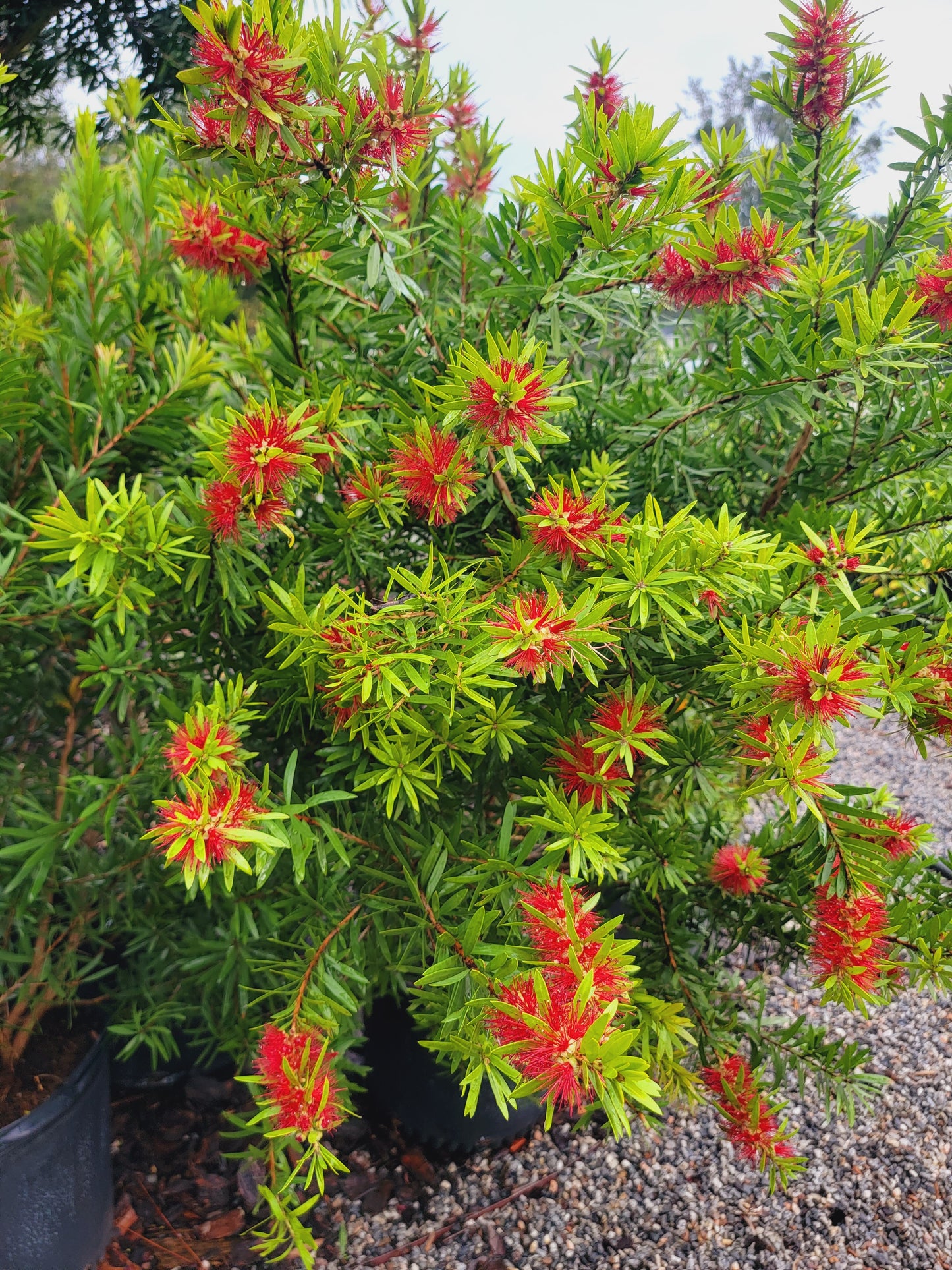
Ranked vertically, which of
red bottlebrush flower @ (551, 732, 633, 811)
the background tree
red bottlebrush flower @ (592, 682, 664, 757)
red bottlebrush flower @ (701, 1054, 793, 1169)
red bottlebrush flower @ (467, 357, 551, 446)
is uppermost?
the background tree

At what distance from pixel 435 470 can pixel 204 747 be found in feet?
0.86

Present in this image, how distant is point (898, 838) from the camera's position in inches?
30.4

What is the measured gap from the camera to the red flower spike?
681 mm

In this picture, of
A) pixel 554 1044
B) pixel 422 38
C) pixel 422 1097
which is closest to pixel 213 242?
pixel 422 38

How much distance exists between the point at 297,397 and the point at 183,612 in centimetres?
27

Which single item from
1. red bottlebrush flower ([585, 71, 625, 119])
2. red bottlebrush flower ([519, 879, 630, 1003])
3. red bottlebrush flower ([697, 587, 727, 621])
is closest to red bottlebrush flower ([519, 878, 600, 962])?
red bottlebrush flower ([519, 879, 630, 1003])

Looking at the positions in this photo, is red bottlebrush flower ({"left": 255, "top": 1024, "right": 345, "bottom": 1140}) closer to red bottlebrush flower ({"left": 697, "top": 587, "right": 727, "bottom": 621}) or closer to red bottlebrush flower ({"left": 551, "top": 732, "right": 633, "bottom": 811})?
red bottlebrush flower ({"left": 551, "top": 732, "right": 633, "bottom": 811})

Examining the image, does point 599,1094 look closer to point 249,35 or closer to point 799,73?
point 249,35

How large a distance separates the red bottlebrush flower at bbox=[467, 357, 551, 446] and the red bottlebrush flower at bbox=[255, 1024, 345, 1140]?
493mm

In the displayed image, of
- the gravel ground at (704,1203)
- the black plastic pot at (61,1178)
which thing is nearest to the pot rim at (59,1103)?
the black plastic pot at (61,1178)

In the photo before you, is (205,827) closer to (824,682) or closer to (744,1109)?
(824,682)

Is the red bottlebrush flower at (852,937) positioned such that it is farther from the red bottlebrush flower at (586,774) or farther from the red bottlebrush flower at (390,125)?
the red bottlebrush flower at (390,125)

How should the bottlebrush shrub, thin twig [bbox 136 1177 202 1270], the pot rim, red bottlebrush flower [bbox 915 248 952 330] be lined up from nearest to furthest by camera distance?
the bottlebrush shrub < red bottlebrush flower [bbox 915 248 952 330] < the pot rim < thin twig [bbox 136 1177 202 1270]

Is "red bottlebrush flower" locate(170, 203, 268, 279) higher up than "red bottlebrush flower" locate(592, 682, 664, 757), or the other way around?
"red bottlebrush flower" locate(170, 203, 268, 279)
